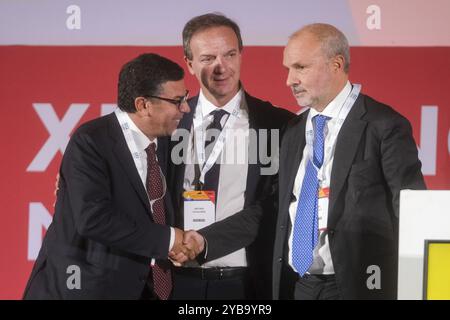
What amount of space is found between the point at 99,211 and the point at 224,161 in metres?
0.69

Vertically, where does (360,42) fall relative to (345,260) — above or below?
above

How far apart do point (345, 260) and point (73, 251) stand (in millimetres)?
1186

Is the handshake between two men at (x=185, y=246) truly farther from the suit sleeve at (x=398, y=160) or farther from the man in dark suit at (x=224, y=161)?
the suit sleeve at (x=398, y=160)

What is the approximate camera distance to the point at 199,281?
10.9 ft

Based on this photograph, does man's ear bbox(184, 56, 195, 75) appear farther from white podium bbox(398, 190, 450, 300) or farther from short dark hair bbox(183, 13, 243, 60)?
white podium bbox(398, 190, 450, 300)

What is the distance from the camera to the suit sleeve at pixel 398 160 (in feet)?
9.22

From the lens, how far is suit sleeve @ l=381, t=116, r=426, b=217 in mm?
2811

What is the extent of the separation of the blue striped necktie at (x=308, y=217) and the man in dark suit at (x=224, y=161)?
359 mm

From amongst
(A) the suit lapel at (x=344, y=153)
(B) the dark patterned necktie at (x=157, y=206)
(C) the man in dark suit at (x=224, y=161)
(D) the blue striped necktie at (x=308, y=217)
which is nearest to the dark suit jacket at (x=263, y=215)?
(C) the man in dark suit at (x=224, y=161)

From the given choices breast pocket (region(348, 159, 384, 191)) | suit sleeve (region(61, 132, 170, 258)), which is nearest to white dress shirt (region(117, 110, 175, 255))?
suit sleeve (region(61, 132, 170, 258))

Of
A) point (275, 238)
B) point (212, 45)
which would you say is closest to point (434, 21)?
point (212, 45)

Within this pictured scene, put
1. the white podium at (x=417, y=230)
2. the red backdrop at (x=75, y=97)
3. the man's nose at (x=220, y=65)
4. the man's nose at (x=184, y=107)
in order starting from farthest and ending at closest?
the red backdrop at (x=75, y=97) < the man's nose at (x=220, y=65) < the man's nose at (x=184, y=107) < the white podium at (x=417, y=230)

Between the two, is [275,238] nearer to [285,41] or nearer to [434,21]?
[285,41]
